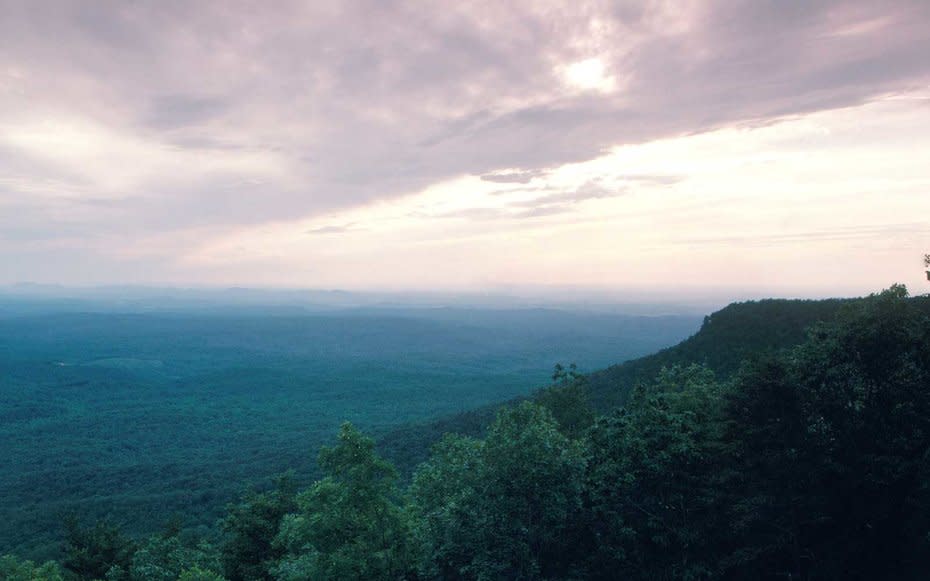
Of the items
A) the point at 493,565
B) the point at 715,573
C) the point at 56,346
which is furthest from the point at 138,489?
the point at 56,346

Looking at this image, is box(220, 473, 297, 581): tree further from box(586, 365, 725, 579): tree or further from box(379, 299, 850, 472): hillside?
box(379, 299, 850, 472): hillside

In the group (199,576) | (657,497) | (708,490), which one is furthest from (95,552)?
(708,490)

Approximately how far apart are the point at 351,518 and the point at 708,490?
821cm

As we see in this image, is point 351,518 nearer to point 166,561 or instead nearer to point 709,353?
point 166,561

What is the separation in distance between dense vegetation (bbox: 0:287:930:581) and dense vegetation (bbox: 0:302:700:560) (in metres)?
26.9

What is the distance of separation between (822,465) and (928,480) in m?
1.67

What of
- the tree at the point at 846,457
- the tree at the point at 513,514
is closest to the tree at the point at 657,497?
the tree at the point at 846,457

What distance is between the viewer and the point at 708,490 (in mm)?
11547

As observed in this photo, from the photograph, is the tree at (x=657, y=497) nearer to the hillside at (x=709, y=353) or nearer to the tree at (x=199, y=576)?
the tree at (x=199, y=576)

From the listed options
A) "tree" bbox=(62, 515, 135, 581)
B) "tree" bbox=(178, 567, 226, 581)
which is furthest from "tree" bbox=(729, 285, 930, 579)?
"tree" bbox=(62, 515, 135, 581)

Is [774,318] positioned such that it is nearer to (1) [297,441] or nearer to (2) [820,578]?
(2) [820,578]

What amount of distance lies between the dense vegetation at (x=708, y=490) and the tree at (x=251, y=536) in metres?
7.15

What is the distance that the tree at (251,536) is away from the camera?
19016 millimetres

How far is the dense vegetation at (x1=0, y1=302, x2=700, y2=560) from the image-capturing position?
4312 centimetres
